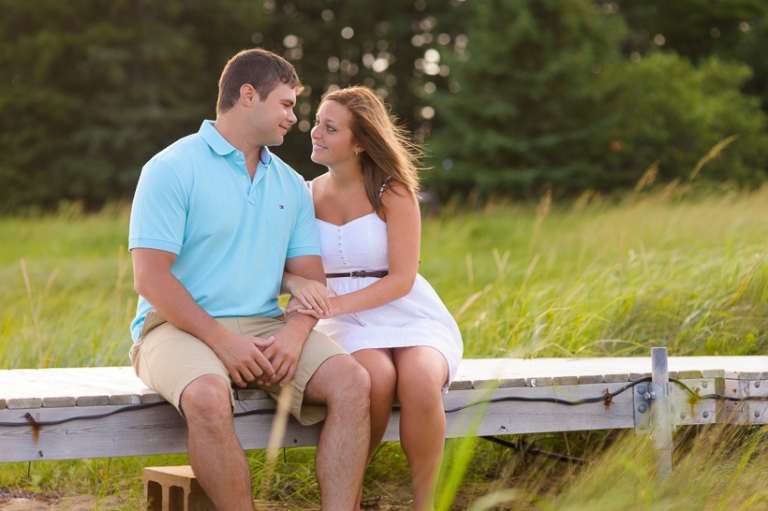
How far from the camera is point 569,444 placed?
13.0 ft

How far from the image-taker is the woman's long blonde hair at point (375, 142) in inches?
128

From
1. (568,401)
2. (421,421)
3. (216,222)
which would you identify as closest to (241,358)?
(216,222)

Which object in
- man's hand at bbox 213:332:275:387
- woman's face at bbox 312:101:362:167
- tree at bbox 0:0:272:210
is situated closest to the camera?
man's hand at bbox 213:332:275:387

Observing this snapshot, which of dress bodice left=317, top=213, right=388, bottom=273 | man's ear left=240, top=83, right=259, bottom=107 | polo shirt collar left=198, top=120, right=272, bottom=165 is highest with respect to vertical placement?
man's ear left=240, top=83, right=259, bottom=107

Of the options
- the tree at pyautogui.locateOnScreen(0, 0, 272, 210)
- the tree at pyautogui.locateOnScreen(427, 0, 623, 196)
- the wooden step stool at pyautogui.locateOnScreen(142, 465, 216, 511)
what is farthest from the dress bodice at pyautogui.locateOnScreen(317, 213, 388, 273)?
the tree at pyautogui.locateOnScreen(0, 0, 272, 210)

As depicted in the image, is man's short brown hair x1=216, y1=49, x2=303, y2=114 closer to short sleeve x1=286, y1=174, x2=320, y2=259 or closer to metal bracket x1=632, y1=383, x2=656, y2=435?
short sleeve x1=286, y1=174, x2=320, y2=259

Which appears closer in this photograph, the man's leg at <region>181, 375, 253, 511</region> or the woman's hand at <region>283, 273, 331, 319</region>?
the man's leg at <region>181, 375, 253, 511</region>

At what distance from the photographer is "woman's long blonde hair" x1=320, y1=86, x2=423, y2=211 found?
3.25m

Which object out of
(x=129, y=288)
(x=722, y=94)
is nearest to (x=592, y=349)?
(x=129, y=288)

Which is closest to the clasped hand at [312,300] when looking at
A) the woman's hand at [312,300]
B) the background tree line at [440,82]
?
the woman's hand at [312,300]

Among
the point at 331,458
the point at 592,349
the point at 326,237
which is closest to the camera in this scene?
the point at 331,458

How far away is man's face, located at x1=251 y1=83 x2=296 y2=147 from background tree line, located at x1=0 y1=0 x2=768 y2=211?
1314 cm

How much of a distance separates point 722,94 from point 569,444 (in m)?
17.6

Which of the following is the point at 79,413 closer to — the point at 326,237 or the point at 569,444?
the point at 326,237
